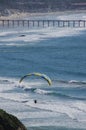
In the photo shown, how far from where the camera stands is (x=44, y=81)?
218ft

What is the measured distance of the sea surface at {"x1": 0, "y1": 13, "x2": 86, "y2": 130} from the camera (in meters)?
47.8

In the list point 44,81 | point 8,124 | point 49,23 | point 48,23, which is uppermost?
point 8,124

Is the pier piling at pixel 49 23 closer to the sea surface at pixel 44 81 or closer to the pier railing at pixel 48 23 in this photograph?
the pier railing at pixel 48 23

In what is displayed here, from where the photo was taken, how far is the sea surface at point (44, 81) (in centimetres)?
4782

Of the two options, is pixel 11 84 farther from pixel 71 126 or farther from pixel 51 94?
pixel 71 126

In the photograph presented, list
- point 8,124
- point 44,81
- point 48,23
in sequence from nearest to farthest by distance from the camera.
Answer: point 8,124 → point 44,81 → point 48,23

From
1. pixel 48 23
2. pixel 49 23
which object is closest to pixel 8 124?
pixel 48 23

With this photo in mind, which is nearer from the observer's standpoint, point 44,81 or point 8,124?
point 8,124

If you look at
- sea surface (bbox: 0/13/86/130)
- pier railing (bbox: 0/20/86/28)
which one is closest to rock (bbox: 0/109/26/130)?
sea surface (bbox: 0/13/86/130)

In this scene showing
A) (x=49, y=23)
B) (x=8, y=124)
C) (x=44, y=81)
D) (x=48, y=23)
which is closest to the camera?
(x=8, y=124)

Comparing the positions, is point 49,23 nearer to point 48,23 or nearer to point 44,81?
point 48,23

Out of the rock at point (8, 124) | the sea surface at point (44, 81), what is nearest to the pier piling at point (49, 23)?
the sea surface at point (44, 81)

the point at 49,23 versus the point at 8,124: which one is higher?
the point at 8,124

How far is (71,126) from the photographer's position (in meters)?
44.8
